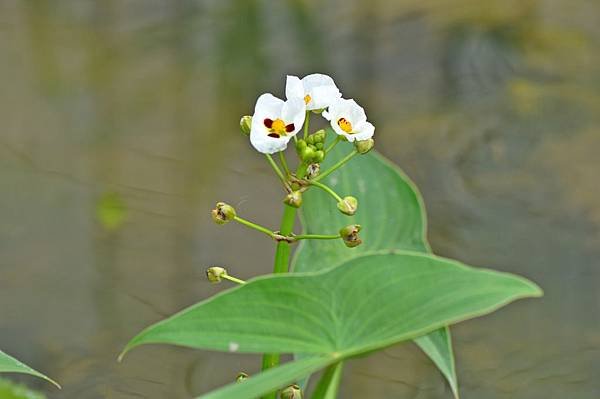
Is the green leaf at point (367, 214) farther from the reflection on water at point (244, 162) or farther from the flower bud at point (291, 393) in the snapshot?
the reflection on water at point (244, 162)

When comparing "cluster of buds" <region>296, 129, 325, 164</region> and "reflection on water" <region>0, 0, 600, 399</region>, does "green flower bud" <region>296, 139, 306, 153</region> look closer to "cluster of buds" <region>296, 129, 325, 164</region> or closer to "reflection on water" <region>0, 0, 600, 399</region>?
"cluster of buds" <region>296, 129, 325, 164</region>

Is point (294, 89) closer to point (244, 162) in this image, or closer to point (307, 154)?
point (307, 154)

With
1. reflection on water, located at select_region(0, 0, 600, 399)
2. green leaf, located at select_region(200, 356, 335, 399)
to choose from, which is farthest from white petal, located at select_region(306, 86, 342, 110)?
reflection on water, located at select_region(0, 0, 600, 399)

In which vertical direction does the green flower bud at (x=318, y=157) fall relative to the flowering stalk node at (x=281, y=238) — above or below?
above

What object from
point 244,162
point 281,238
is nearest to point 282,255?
point 281,238

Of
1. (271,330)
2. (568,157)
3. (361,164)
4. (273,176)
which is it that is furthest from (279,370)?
(568,157)

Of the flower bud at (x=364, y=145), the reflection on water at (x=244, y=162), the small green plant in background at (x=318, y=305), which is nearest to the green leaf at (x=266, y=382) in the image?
the small green plant in background at (x=318, y=305)
